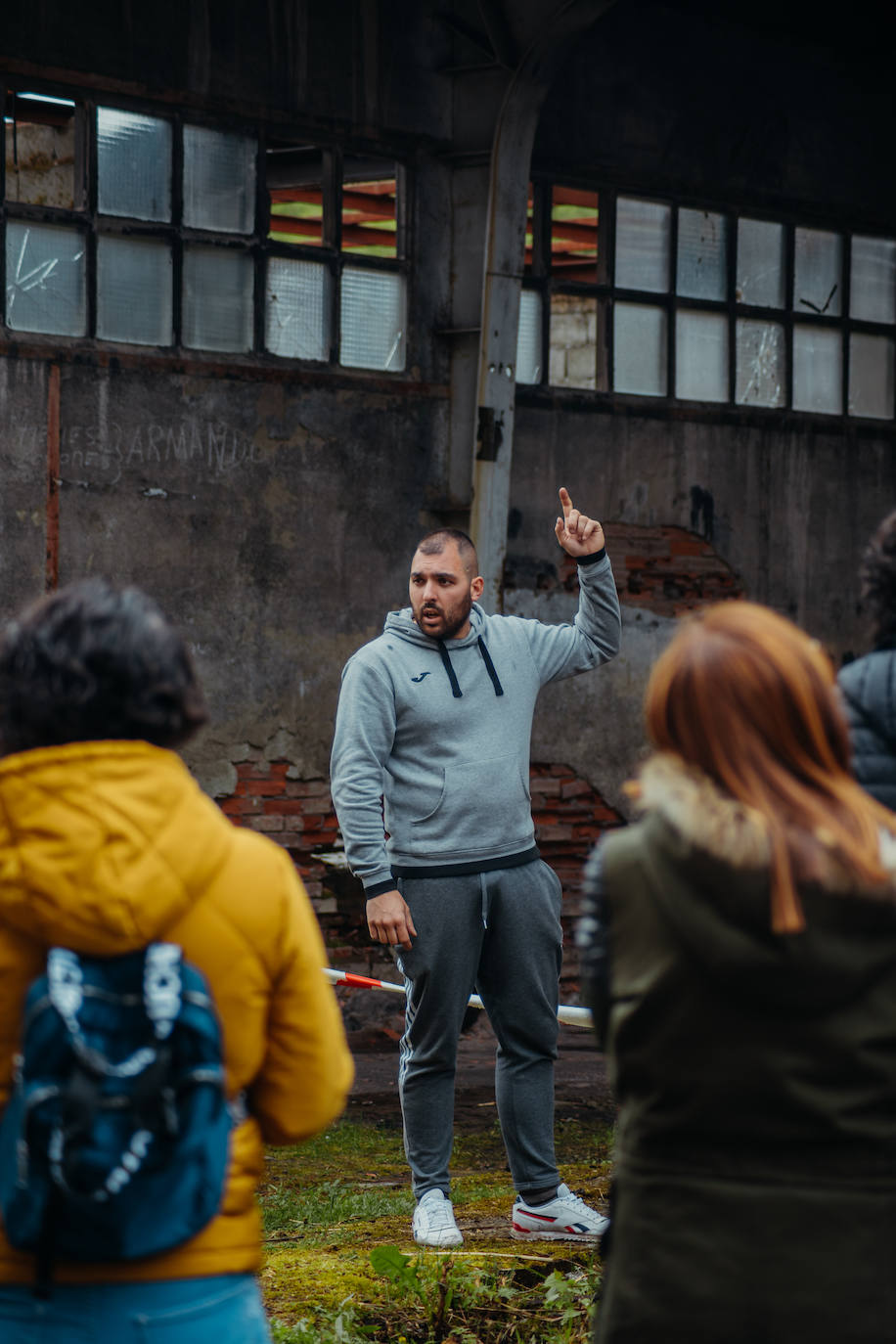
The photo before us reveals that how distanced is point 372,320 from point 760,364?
112 inches

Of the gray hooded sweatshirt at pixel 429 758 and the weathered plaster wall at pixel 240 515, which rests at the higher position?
the weathered plaster wall at pixel 240 515

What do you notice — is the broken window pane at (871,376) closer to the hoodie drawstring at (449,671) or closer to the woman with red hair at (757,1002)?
the hoodie drawstring at (449,671)

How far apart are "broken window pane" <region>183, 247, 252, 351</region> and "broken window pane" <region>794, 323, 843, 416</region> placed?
13.0ft

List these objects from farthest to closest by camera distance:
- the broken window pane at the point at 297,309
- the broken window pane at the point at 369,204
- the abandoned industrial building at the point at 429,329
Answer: the broken window pane at the point at 369,204
the broken window pane at the point at 297,309
the abandoned industrial building at the point at 429,329

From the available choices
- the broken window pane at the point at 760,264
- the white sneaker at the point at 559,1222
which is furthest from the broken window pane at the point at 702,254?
the white sneaker at the point at 559,1222

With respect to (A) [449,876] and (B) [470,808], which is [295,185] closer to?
(B) [470,808]

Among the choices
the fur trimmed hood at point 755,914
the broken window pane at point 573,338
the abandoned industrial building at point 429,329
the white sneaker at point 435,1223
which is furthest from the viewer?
the broken window pane at point 573,338

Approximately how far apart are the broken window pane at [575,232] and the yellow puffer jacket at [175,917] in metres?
8.45

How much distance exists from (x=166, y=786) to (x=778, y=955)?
31.5 inches

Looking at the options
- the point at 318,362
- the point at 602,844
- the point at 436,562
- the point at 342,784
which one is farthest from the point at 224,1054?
the point at 318,362

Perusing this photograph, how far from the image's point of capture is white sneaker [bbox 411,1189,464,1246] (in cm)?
478

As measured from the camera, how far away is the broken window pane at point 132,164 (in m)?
8.66

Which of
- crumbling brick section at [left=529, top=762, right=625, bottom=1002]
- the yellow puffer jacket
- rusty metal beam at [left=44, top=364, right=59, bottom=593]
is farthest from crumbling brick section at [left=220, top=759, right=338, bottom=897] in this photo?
the yellow puffer jacket

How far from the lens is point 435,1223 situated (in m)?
→ 4.83
